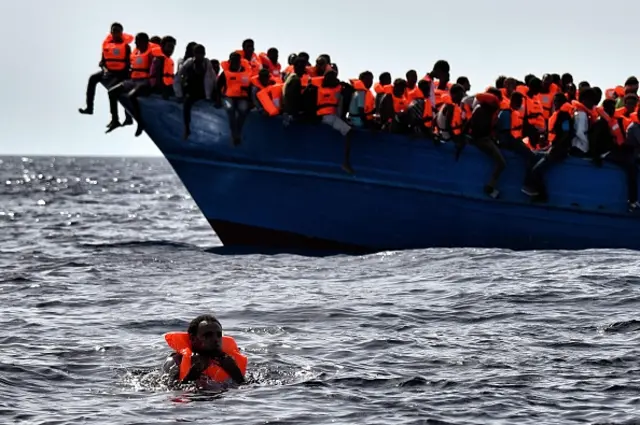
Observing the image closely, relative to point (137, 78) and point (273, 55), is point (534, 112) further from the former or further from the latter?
point (137, 78)

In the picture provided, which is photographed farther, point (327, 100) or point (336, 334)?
point (327, 100)

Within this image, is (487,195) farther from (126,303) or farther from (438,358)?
(438,358)

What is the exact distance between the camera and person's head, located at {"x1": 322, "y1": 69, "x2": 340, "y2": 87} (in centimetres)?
2323

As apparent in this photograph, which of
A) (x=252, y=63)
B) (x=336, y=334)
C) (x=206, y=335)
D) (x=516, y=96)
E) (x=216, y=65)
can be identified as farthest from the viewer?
(x=216, y=65)

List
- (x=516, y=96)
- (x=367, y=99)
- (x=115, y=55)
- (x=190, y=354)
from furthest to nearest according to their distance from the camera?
(x=115, y=55)
(x=367, y=99)
(x=516, y=96)
(x=190, y=354)

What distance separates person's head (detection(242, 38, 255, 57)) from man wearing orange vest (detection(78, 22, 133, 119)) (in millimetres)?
2192

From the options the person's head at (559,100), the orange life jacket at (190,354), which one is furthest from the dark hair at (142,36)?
the orange life jacket at (190,354)

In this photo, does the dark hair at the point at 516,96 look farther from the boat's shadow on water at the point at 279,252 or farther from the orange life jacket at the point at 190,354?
the orange life jacket at the point at 190,354

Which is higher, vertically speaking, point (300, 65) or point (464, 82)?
point (300, 65)

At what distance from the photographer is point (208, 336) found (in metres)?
12.2

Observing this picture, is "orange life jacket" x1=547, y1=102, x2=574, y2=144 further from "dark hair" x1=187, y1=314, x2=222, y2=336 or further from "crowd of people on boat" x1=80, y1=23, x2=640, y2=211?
"dark hair" x1=187, y1=314, x2=222, y2=336

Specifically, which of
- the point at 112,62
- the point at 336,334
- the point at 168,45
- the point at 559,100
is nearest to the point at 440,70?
the point at 559,100

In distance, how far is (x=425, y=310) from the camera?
17047 millimetres

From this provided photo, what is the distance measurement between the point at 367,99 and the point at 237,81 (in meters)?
2.43
